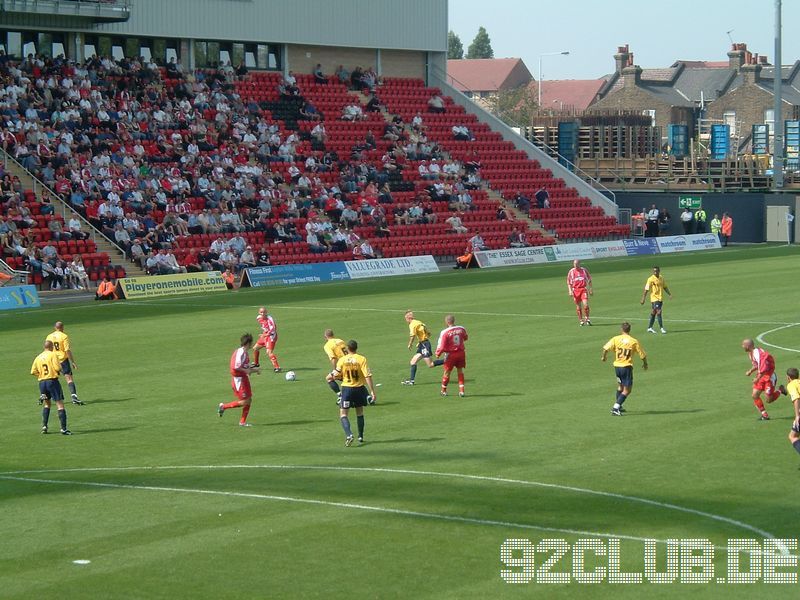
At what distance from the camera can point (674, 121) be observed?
112000mm

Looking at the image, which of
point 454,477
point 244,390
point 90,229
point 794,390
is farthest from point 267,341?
point 90,229

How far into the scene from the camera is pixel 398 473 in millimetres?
19969

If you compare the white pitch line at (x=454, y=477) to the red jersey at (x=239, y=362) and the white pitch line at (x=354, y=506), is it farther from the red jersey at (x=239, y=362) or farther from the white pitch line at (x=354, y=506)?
the red jersey at (x=239, y=362)

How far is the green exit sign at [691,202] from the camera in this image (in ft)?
246

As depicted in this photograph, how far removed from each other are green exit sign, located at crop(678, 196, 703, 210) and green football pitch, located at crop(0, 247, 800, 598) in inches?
1499

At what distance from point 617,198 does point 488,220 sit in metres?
14.8

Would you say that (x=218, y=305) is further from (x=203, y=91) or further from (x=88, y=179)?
(x=203, y=91)

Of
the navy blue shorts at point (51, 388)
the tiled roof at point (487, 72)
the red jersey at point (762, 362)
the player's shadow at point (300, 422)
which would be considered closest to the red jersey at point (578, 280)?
the red jersey at point (762, 362)

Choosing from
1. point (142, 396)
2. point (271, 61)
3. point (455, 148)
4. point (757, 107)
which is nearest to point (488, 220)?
point (455, 148)

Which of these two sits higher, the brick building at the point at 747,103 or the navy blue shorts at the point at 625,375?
the brick building at the point at 747,103

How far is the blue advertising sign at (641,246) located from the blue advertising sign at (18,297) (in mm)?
32887

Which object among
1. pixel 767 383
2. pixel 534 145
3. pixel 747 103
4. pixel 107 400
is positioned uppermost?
pixel 747 103

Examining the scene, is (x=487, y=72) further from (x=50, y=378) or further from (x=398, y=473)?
(x=398, y=473)

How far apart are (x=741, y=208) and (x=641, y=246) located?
9.91 m
